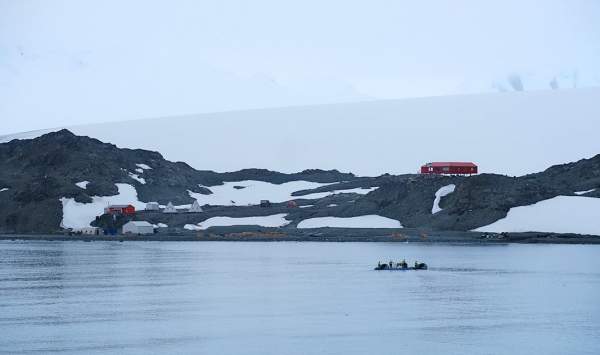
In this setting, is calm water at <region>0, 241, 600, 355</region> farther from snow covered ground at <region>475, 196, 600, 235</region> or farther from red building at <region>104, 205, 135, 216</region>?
red building at <region>104, 205, 135, 216</region>

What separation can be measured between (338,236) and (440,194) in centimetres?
1252

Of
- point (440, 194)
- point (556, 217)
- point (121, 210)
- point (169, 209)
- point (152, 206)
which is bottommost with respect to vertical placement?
point (556, 217)

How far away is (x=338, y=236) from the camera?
11400 cm

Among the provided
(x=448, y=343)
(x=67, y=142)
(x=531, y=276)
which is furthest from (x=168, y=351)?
(x=67, y=142)

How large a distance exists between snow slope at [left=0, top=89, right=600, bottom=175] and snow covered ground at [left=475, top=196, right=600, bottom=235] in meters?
49.0

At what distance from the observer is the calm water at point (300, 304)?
41.9 meters

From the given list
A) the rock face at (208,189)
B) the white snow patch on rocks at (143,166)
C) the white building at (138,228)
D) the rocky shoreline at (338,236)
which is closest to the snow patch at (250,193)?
the rock face at (208,189)

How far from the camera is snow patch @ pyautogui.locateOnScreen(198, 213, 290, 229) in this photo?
123875 mm

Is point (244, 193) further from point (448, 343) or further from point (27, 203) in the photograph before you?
point (448, 343)

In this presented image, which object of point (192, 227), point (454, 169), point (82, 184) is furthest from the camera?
point (82, 184)

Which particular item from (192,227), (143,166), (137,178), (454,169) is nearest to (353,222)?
(454,169)

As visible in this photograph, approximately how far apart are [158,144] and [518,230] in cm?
9236

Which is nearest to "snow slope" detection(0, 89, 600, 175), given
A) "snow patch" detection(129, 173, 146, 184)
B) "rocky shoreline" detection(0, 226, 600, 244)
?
"snow patch" detection(129, 173, 146, 184)

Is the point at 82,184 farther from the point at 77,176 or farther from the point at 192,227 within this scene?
the point at 192,227
